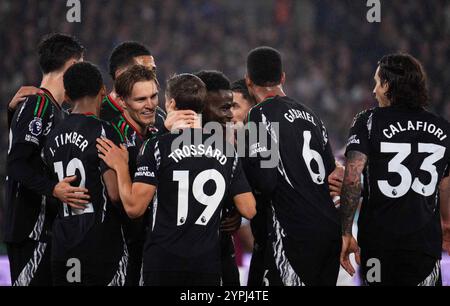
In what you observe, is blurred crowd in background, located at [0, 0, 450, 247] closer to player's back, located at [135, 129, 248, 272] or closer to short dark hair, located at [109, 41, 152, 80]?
short dark hair, located at [109, 41, 152, 80]

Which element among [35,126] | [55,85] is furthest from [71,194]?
[55,85]

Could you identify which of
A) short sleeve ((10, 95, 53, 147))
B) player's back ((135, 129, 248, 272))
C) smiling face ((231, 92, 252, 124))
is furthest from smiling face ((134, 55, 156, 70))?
player's back ((135, 129, 248, 272))

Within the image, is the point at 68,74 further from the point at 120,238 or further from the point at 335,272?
the point at 335,272

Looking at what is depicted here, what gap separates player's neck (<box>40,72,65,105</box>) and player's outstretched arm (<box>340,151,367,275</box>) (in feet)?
6.80

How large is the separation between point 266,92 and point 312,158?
0.56 m

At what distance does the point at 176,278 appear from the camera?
4.53 m

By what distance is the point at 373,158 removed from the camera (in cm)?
514

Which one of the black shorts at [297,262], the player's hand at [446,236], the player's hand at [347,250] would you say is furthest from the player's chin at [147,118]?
the player's hand at [446,236]

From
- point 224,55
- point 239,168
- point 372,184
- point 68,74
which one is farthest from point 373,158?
point 224,55

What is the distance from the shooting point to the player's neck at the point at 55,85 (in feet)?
18.0

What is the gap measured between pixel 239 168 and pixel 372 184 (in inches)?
37.8

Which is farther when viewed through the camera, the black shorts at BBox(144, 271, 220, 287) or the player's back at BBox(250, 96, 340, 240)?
the player's back at BBox(250, 96, 340, 240)

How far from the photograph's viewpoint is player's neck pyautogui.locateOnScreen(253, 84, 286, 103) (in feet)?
17.3

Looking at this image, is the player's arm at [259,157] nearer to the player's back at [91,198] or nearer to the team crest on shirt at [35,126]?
the player's back at [91,198]
